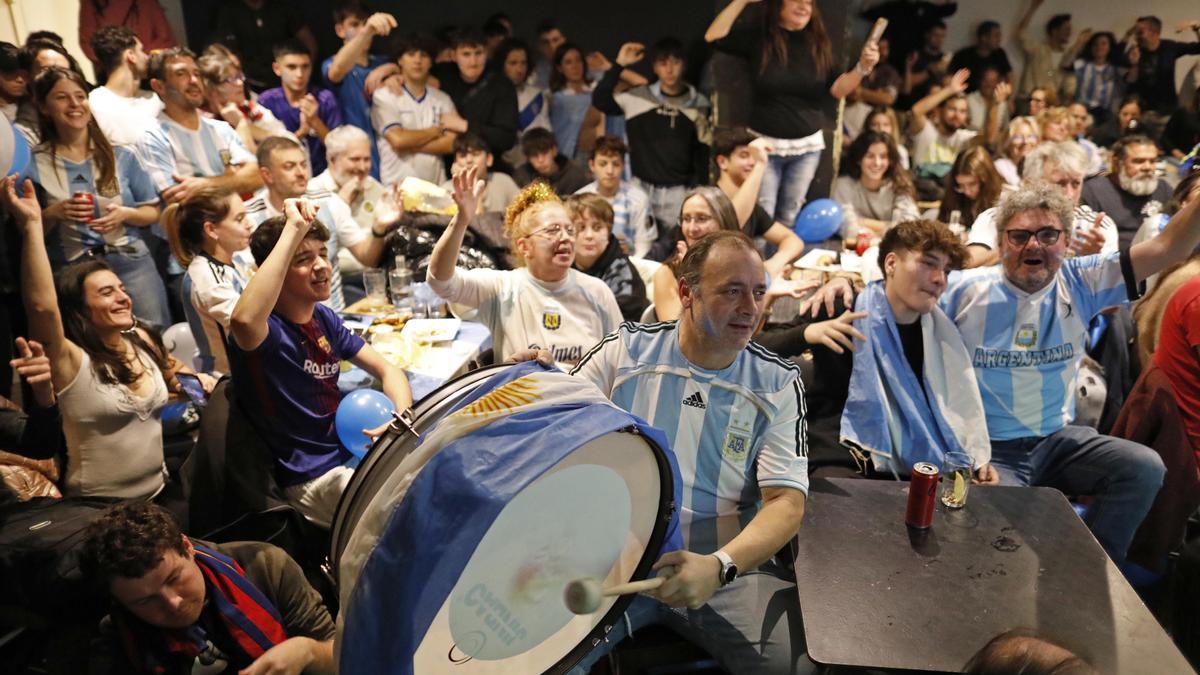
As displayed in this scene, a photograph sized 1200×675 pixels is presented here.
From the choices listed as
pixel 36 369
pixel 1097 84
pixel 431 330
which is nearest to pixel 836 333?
pixel 431 330

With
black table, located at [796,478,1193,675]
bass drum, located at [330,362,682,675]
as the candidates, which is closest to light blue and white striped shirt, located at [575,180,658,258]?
black table, located at [796,478,1193,675]

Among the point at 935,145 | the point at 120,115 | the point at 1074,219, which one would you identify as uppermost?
the point at 120,115

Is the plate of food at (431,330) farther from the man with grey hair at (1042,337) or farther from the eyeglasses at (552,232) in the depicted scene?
the man with grey hair at (1042,337)

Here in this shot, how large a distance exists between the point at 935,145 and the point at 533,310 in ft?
16.2

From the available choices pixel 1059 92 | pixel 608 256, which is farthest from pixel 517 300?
pixel 1059 92

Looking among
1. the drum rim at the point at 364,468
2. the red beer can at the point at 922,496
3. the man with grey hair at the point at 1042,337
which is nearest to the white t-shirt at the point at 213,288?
the drum rim at the point at 364,468

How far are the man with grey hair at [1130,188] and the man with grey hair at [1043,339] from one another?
91.1 inches

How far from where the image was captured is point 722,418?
220 cm

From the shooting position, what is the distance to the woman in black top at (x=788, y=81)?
4961 millimetres

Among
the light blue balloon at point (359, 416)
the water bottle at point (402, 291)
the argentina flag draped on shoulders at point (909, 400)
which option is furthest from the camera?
the water bottle at point (402, 291)

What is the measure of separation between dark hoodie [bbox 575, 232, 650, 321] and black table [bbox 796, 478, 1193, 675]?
5.98 ft

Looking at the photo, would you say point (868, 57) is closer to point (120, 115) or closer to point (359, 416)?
point (359, 416)

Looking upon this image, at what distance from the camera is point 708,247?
7.37 feet

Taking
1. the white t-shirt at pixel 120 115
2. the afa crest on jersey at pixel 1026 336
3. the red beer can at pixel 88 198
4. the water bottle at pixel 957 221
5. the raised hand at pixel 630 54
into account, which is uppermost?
the raised hand at pixel 630 54
